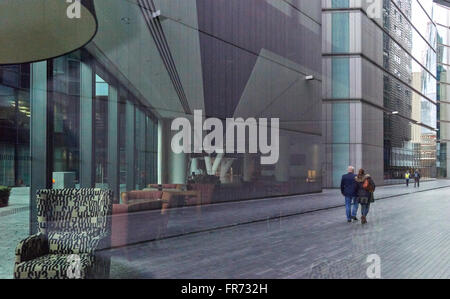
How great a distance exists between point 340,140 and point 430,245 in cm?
2226

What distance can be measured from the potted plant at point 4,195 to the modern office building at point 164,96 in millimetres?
313

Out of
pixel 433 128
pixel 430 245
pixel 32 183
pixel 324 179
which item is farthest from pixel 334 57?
pixel 433 128

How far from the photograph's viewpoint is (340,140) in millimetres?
28484

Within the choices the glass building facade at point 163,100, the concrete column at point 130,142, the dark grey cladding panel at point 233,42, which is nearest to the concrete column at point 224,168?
the glass building facade at point 163,100

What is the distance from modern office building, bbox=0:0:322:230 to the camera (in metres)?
9.53

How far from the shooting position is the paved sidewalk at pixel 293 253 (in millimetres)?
5086

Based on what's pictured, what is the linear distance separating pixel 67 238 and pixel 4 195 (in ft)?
23.2

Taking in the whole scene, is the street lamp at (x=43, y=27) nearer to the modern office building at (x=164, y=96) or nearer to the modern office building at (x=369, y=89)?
the modern office building at (x=164, y=96)

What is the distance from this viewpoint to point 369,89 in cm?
2953

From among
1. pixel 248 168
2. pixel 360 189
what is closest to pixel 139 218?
pixel 360 189

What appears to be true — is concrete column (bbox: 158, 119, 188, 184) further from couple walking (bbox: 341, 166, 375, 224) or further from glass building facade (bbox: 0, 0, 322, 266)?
couple walking (bbox: 341, 166, 375, 224)
